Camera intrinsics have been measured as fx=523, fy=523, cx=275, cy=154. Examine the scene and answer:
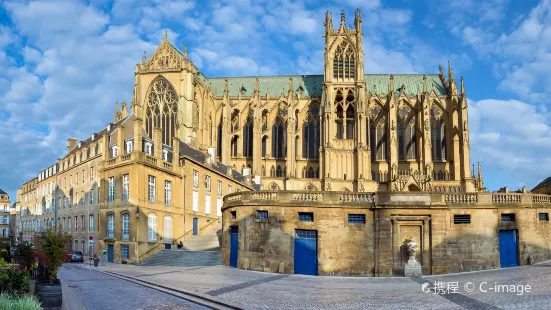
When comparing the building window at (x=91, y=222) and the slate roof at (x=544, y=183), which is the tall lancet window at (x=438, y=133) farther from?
the building window at (x=91, y=222)

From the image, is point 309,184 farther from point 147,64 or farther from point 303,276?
point 303,276

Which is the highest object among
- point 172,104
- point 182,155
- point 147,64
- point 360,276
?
point 147,64

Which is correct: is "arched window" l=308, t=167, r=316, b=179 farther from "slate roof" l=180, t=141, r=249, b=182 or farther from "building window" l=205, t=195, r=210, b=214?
"building window" l=205, t=195, r=210, b=214

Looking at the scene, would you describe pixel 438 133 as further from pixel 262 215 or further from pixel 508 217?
pixel 262 215

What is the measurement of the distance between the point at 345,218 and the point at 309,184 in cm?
4600

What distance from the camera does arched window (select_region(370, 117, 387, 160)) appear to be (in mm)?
79562

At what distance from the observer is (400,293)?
20.0 metres

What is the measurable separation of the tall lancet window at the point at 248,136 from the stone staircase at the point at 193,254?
1449 inches

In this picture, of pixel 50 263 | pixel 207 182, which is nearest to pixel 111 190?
pixel 207 182

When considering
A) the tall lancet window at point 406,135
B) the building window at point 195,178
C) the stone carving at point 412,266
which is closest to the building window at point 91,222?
the building window at point 195,178

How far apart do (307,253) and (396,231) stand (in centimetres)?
496

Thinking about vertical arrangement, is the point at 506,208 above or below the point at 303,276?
above

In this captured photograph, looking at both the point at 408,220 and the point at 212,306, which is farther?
the point at 408,220

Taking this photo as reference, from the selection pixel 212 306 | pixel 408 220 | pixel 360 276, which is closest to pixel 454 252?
pixel 408 220
